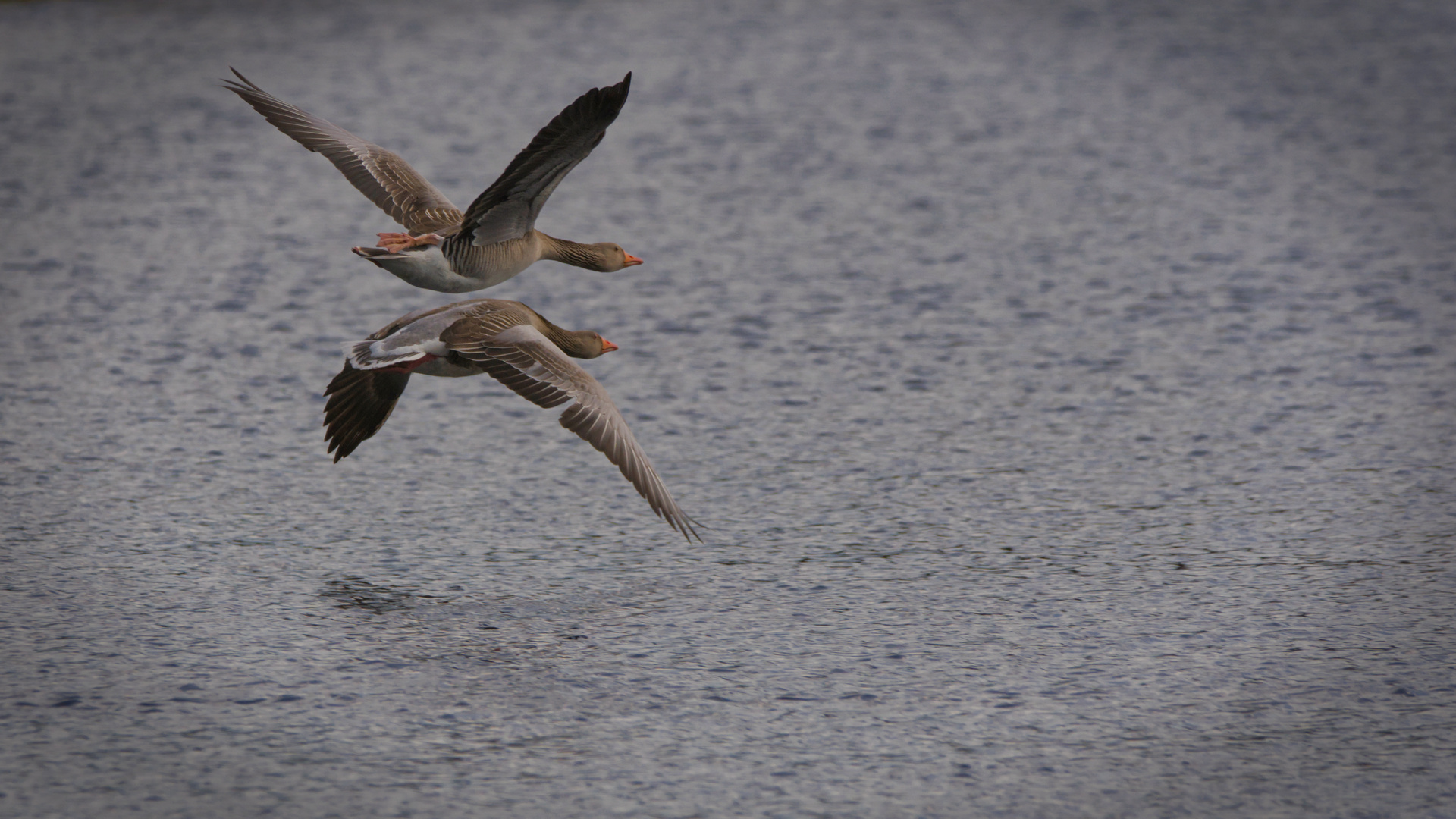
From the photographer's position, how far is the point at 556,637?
5.14 metres

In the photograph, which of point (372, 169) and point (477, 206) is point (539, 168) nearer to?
point (477, 206)

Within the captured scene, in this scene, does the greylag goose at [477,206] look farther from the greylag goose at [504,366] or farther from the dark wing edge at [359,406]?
the dark wing edge at [359,406]

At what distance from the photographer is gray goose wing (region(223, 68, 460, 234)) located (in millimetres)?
5508

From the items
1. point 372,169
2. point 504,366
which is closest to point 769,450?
point 504,366

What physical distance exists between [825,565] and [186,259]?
15.7 feet

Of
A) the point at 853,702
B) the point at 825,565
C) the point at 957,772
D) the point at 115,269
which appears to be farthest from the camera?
the point at 115,269

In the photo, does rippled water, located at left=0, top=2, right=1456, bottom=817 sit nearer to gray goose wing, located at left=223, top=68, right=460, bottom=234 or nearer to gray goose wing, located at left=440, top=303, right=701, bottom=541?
gray goose wing, located at left=440, top=303, right=701, bottom=541

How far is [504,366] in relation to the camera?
5.23m

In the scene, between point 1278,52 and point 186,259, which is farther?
point 1278,52

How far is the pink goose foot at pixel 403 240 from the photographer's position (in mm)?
5020

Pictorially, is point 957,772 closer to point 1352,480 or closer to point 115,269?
point 1352,480

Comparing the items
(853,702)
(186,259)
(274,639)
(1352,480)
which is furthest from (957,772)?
(186,259)

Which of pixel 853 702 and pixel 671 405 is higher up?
pixel 671 405

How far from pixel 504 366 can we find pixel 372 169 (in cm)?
99
